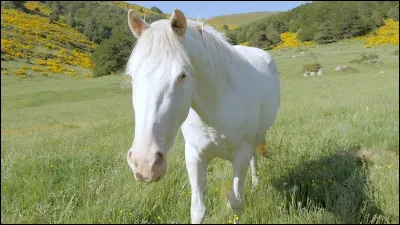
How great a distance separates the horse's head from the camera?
5.49 feet

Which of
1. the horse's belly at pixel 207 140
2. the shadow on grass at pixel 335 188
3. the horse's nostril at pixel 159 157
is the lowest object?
the shadow on grass at pixel 335 188

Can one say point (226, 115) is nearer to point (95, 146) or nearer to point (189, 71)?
point (189, 71)

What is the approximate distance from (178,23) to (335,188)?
2125mm

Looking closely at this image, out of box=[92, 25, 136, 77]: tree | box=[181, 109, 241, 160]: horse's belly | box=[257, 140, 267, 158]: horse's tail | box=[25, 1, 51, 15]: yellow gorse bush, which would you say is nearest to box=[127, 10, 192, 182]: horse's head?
box=[181, 109, 241, 160]: horse's belly

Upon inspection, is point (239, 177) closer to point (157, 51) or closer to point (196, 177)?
point (196, 177)

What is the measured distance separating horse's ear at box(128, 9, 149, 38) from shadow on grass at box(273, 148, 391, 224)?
1.57 metres

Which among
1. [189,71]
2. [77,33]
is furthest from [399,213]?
[77,33]

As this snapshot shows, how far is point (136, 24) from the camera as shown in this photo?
2088 mm

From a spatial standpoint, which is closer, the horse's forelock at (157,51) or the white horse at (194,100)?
the white horse at (194,100)

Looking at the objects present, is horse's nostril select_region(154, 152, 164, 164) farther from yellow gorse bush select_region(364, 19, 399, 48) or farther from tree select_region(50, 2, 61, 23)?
tree select_region(50, 2, 61, 23)

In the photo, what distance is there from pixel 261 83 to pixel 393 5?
7.97 m

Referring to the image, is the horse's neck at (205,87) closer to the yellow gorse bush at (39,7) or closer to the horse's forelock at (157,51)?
the horse's forelock at (157,51)

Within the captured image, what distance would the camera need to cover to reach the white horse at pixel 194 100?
173cm

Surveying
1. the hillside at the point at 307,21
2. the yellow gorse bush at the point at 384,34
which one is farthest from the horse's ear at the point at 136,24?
the yellow gorse bush at the point at 384,34
